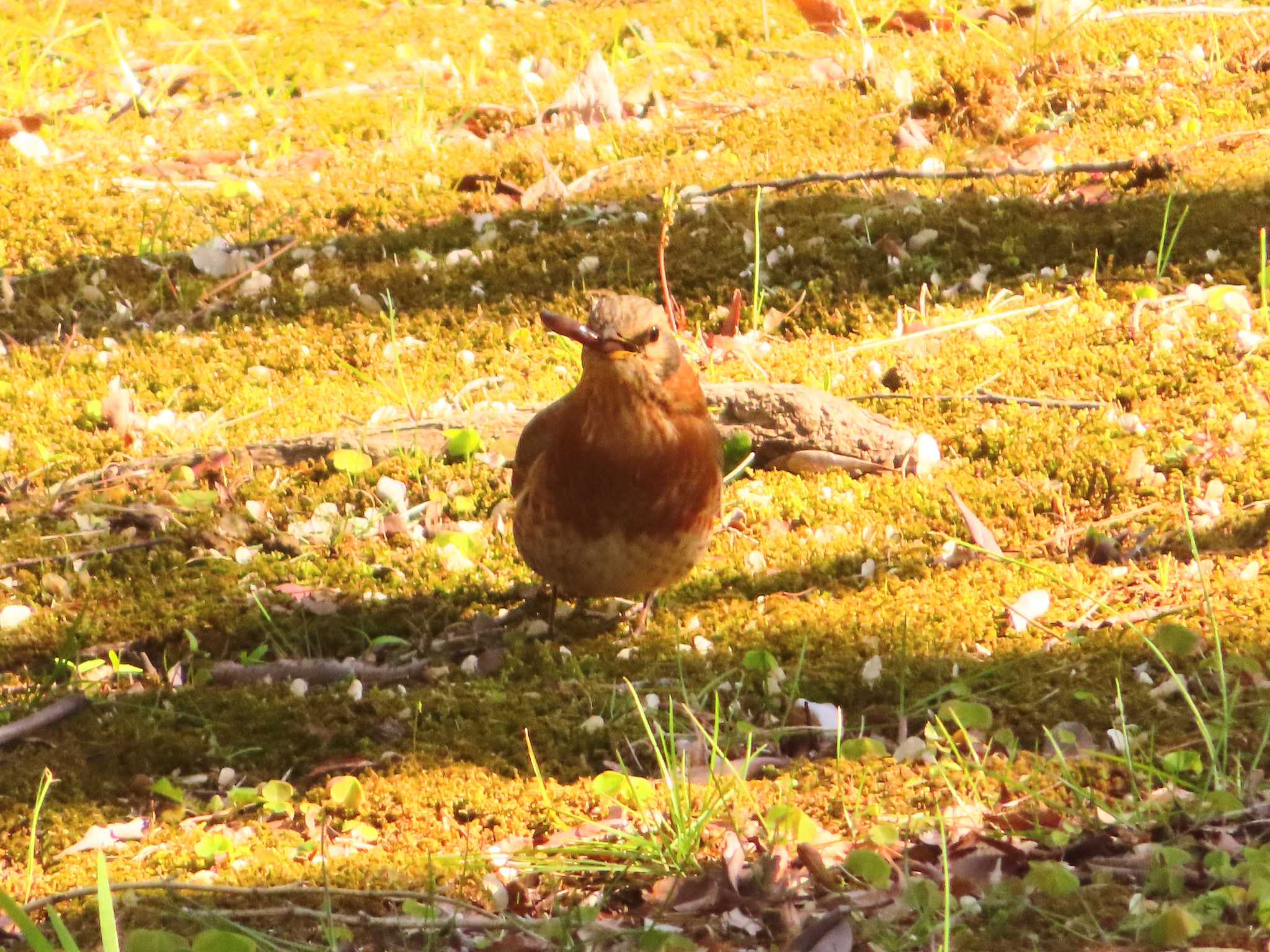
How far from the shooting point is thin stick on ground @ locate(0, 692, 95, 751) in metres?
3.46

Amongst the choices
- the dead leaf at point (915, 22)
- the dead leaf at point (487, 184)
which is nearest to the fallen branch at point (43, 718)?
the dead leaf at point (487, 184)

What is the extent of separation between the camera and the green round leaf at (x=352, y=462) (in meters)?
4.72

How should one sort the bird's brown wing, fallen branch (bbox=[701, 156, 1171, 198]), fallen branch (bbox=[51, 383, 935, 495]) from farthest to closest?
fallen branch (bbox=[701, 156, 1171, 198])
fallen branch (bbox=[51, 383, 935, 495])
the bird's brown wing

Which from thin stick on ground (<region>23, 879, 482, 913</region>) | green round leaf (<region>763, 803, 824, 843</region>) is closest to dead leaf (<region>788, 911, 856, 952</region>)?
green round leaf (<region>763, 803, 824, 843</region>)

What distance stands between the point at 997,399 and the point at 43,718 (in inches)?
119

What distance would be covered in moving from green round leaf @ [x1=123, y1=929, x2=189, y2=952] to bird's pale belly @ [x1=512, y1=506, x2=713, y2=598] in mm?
1581

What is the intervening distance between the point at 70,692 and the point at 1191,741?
2622 millimetres

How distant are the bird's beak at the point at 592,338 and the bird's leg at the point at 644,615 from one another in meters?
0.71

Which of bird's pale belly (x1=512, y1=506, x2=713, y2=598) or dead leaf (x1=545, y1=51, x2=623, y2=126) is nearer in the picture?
bird's pale belly (x1=512, y1=506, x2=713, y2=598)

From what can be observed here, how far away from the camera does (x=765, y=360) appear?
532cm

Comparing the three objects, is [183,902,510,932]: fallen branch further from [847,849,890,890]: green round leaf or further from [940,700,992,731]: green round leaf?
[940,700,992,731]: green round leaf

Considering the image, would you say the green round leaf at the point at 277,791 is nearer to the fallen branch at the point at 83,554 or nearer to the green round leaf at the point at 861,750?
the green round leaf at the point at 861,750

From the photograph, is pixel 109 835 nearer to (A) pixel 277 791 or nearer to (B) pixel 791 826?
(A) pixel 277 791

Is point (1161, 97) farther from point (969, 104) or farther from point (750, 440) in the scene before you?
point (750, 440)
